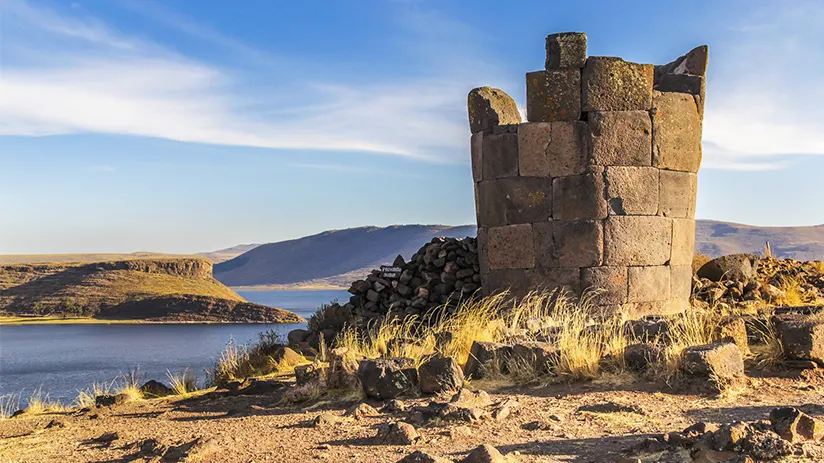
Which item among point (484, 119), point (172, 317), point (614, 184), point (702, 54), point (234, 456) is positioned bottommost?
point (172, 317)

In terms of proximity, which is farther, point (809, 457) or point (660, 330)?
point (660, 330)

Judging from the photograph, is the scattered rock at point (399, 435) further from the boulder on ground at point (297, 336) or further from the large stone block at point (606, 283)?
the boulder on ground at point (297, 336)

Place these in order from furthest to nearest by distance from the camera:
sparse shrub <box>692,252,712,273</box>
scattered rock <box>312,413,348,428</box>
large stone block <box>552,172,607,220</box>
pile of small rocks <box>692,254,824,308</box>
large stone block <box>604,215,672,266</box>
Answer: sparse shrub <box>692,252,712,273</box> < pile of small rocks <box>692,254,824,308</box> < large stone block <box>604,215,672,266</box> < large stone block <box>552,172,607,220</box> < scattered rock <box>312,413,348,428</box>

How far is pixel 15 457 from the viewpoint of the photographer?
5.81 metres

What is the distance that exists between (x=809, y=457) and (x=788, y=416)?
0.45 m

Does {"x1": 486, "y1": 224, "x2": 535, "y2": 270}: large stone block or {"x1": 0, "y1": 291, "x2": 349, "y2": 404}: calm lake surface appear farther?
{"x1": 0, "y1": 291, "x2": 349, "y2": 404}: calm lake surface

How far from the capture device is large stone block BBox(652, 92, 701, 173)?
36.1 feet

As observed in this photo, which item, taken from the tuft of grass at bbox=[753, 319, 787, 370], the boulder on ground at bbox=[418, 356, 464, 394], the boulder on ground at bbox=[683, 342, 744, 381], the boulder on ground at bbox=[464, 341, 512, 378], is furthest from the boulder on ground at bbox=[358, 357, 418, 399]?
the tuft of grass at bbox=[753, 319, 787, 370]

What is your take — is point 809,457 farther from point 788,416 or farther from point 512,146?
point 512,146

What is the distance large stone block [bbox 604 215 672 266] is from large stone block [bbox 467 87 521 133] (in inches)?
86.4

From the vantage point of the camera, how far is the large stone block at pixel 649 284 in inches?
432

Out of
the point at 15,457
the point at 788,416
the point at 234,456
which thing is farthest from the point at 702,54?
the point at 15,457

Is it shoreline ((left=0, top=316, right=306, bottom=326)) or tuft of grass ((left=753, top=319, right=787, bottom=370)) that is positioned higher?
tuft of grass ((left=753, top=319, right=787, bottom=370))

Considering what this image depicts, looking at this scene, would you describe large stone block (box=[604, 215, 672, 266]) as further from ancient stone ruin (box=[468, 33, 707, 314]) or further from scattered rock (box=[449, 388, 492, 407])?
scattered rock (box=[449, 388, 492, 407])
